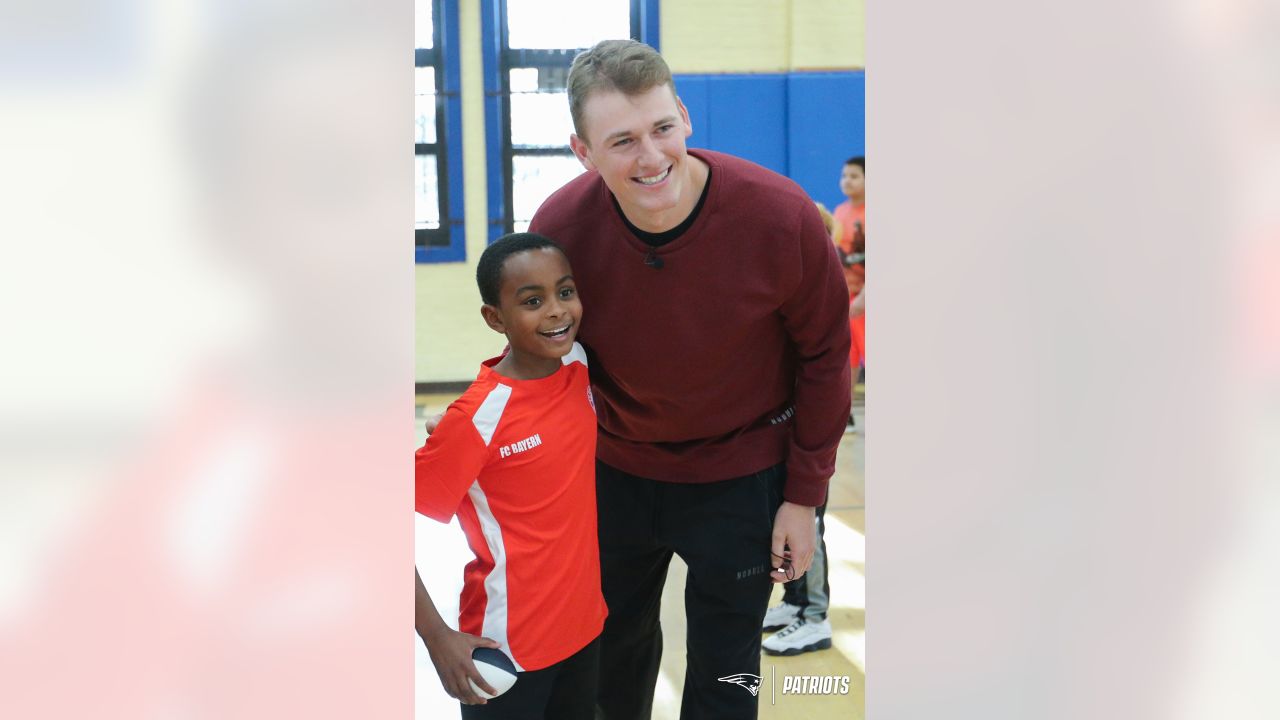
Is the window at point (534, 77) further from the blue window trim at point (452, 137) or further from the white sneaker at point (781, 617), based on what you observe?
the white sneaker at point (781, 617)

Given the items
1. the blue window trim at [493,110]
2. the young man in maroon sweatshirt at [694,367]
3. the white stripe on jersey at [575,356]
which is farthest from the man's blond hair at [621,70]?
the blue window trim at [493,110]

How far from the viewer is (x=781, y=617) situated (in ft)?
8.73

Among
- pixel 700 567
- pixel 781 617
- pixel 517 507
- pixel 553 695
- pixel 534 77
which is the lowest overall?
pixel 781 617

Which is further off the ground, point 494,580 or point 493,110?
point 493,110

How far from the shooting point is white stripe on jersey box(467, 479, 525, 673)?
125cm

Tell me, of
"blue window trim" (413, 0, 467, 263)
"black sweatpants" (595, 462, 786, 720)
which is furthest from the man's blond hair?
"blue window trim" (413, 0, 467, 263)

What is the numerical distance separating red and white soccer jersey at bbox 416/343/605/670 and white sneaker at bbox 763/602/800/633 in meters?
1.42

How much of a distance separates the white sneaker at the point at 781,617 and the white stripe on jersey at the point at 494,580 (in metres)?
1.49

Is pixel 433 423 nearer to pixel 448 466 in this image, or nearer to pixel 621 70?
pixel 448 466

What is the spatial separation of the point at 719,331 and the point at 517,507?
14.0 inches

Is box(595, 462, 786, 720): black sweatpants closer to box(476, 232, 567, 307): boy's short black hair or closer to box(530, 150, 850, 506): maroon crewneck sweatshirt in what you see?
box(530, 150, 850, 506): maroon crewneck sweatshirt

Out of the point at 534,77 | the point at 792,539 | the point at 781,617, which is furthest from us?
the point at 534,77

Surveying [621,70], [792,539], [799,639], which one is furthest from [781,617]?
[621,70]
